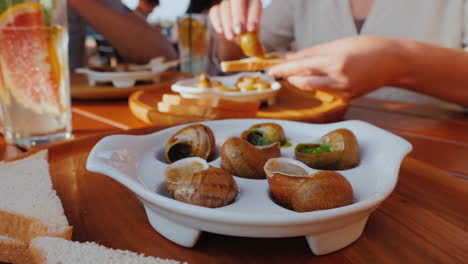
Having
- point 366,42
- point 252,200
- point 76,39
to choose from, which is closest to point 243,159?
point 252,200

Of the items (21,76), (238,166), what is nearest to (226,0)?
(21,76)

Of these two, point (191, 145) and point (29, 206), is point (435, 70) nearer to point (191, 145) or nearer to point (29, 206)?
point (191, 145)

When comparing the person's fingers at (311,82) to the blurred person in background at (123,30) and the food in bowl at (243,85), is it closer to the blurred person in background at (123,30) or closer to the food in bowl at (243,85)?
the food in bowl at (243,85)

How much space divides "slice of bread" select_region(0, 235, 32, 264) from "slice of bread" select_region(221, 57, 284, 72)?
803 mm

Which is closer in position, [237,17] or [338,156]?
[338,156]

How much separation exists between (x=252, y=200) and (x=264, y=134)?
0.21 meters

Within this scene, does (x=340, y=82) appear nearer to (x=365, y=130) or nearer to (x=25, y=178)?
(x=365, y=130)

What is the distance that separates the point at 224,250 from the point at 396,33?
1.57 meters

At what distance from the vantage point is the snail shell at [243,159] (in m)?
0.52

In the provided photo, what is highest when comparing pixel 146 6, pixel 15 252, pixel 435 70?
pixel 146 6

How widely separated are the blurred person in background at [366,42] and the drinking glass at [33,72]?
58 cm

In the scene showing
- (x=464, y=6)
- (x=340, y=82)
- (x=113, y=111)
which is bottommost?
(x=113, y=111)

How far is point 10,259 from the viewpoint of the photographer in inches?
16.0

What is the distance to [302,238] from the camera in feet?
1.40
